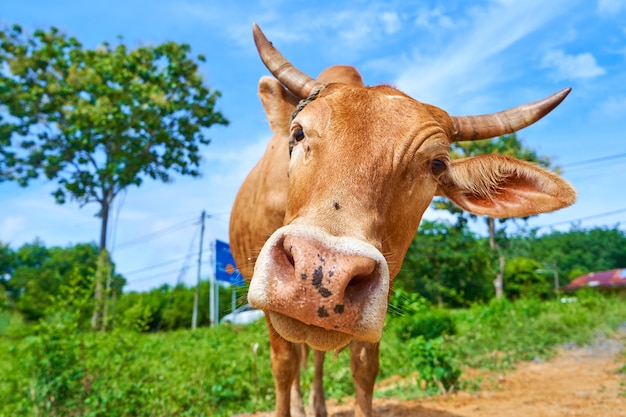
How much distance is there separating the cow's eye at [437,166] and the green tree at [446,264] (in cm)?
3219

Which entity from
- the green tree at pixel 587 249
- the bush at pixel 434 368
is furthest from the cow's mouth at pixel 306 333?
the green tree at pixel 587 249

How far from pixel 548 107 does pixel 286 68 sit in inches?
70.1

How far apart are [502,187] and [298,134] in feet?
4.63

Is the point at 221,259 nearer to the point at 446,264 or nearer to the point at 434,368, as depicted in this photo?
the point at 434,368

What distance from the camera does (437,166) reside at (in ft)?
9.75

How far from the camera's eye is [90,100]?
1825 cm

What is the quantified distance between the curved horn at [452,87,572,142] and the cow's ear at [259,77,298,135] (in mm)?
1202

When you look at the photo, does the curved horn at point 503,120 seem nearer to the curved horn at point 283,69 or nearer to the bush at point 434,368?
the curved horn at point 283,69

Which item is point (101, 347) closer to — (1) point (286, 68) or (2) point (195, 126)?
(1) point (286, 68)

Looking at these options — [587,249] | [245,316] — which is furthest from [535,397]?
[587,249]

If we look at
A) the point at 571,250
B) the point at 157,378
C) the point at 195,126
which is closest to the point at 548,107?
the point at 157,378

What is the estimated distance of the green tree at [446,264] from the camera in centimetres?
3597

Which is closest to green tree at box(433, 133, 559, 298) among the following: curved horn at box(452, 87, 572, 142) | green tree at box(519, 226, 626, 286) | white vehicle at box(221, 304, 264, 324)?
white vehicle at box(221, 304, 264, 324)

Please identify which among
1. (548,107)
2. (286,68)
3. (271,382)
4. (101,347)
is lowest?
(271,382)
